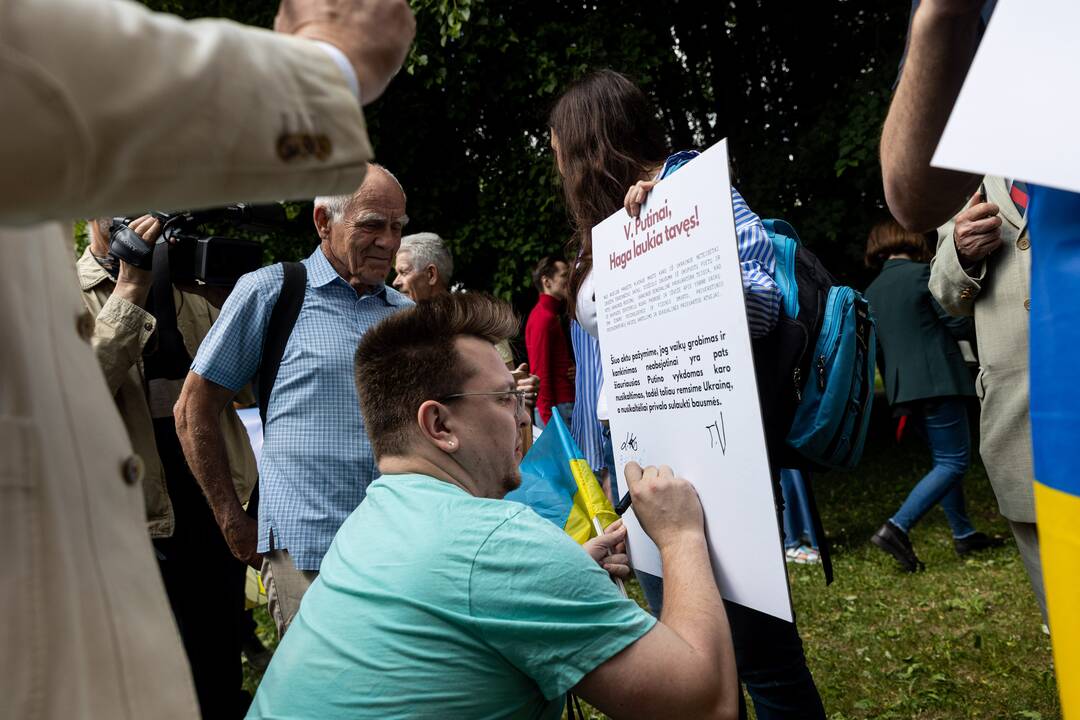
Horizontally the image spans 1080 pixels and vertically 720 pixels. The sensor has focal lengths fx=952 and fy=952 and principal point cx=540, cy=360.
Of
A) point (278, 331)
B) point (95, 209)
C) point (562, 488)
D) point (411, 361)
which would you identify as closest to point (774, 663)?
point (562, 488)

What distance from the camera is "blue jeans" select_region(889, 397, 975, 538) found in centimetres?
584

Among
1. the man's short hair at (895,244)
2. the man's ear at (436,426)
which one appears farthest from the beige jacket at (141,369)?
Answer: the man's short hair at (895,244)

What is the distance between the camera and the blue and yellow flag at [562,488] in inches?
97.0

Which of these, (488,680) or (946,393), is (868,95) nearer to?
(946,393)

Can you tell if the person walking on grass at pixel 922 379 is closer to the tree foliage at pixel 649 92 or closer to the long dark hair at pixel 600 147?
the tree foliage at pixel 649 92

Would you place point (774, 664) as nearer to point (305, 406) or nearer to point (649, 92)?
point (305, 406)

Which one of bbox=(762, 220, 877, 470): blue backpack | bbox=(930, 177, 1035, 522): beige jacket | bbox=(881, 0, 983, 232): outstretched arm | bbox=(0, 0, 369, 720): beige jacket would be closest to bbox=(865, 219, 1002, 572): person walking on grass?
bbox=(930, 177, 1035, 522): beige jacket

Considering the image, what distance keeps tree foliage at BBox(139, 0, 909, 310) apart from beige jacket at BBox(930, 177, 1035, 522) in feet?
18.6

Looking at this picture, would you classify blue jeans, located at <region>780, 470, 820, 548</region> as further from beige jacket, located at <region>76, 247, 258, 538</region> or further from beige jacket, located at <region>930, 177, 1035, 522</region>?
beige jacket, located at <region>76, 247, 258, 538</region>

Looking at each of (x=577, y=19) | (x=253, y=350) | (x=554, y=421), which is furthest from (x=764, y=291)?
(x=577, y=19)

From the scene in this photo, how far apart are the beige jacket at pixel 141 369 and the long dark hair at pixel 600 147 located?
1.52 meters

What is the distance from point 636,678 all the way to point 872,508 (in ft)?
23.5

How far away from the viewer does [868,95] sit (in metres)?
8.93

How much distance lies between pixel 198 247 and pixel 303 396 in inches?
31.7
